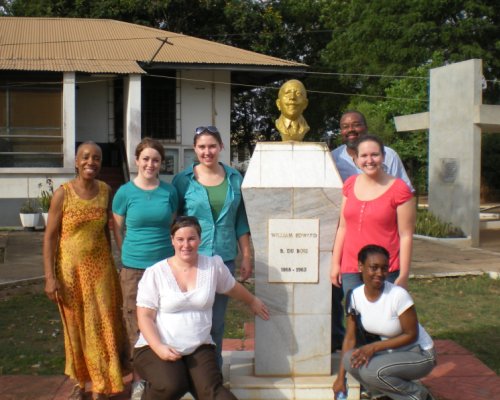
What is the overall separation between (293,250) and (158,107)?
1531 centimetres

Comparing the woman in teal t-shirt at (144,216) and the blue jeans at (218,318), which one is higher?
the woman in teal t-shirt at (144,216)

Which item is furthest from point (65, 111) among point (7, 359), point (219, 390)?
point (219, 390)

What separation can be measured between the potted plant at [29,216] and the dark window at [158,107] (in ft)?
14.9

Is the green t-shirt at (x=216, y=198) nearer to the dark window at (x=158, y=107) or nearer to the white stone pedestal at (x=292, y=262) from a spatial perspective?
the white stone pedestal at (x=292, y=262)

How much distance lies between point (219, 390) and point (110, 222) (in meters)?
1.53

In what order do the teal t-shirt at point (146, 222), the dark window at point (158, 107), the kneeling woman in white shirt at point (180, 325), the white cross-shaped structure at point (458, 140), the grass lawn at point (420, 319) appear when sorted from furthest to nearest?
1. the dark window at point (158, 107)
2. the white cross-shaped structure at point (458, 140)
3. the grass lawn at point (420, 319)
4. the teal t-shirt at point (146, 222)
5. the kneeling woman in white shirt at point (180, 325)

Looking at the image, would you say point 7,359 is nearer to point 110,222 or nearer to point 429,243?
point 110,222

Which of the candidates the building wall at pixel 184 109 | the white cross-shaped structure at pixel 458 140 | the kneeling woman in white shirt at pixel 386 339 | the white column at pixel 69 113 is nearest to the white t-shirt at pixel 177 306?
the kneeling woman in white shirt at pixel 386 339

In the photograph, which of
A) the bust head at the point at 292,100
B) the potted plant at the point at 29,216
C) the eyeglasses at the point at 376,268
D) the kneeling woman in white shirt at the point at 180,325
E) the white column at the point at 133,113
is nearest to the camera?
the kneeling woman in white shirt at the point at 180,325

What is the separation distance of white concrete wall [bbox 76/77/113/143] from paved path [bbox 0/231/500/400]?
471cm

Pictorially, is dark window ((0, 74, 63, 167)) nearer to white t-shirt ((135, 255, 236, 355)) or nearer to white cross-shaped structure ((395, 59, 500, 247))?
white cross-shaped structure ((395, 59, 500, 247))

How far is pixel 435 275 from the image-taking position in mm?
9867

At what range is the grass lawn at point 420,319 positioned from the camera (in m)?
6.01

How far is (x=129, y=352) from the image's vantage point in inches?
183
